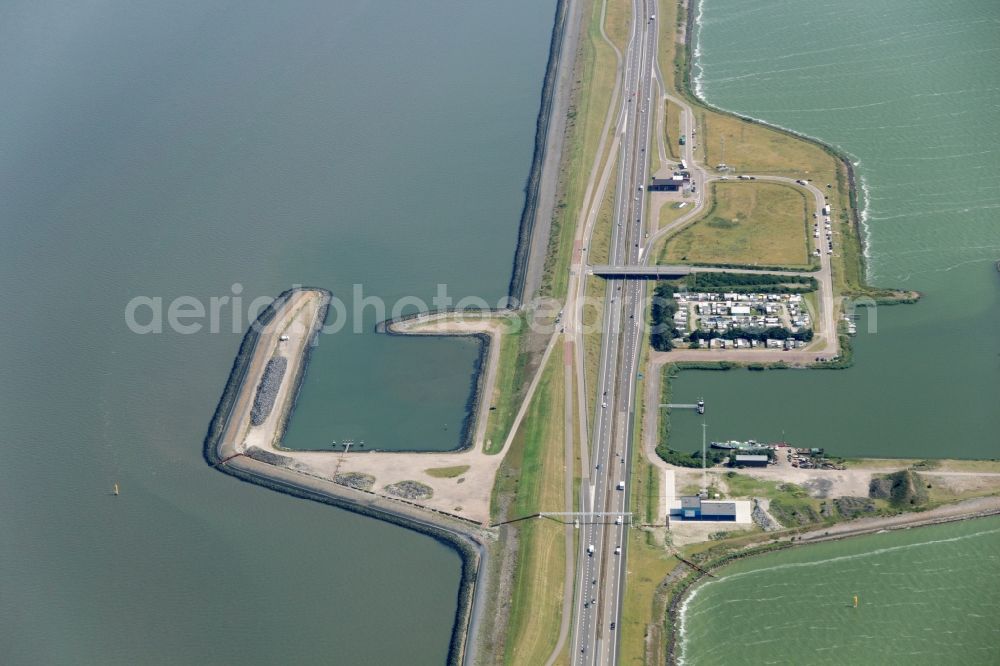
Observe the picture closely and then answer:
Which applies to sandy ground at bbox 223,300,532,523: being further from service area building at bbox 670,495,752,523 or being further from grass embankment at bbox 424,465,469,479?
service area building at bbox 670,495,752,523

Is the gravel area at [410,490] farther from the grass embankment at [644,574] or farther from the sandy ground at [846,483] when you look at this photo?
the sandy ground at [846,483]

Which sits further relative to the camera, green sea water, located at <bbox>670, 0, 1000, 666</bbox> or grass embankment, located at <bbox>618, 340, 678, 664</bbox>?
grass embankment, located at <bbox>618, 340, 678, 664</bbox>

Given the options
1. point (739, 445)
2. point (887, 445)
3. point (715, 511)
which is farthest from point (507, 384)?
point (887, 445)

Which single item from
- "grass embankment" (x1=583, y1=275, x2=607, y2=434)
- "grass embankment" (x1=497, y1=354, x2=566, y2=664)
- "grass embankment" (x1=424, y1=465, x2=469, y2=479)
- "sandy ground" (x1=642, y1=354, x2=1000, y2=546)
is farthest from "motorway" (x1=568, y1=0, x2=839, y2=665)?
"grass embankment" (x1=424, y1=465, x2=469, y2=479)

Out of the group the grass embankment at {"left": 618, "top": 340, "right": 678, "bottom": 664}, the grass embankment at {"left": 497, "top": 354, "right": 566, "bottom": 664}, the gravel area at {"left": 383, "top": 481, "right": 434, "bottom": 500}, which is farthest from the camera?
the gravel area at {"left": 383, "top": 481, "right": 434, "bottom": 500}

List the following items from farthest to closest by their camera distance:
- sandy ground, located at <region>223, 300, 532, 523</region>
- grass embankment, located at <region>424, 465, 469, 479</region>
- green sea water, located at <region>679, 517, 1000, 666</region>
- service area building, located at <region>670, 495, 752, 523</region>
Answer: grass embankment, located at <region>424, 465, 469, 479</region> → sandy ground, located at <region>223, 300, 532, 523</region> → service area building, located at <region>670, 495, 752, 523</region> → green sea water, located at <region>679, 517, 1000, 666</region>

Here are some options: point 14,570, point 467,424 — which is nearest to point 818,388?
point 467,424
